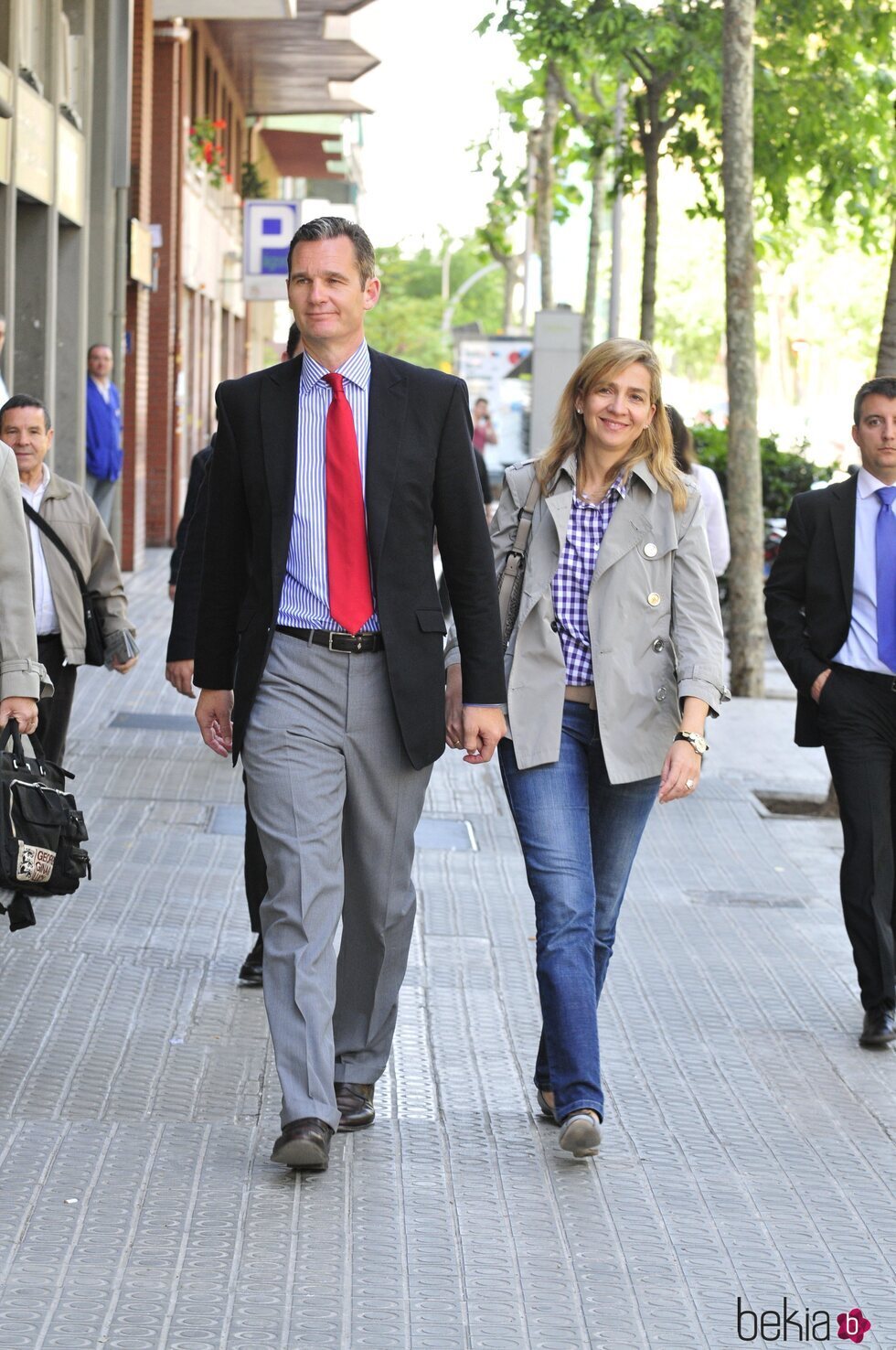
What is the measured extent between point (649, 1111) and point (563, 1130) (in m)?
0.68

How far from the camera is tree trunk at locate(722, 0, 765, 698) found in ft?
47.4

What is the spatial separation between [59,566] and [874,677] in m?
3.03

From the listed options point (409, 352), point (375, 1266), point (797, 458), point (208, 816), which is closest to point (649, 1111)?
point (375, 1266)

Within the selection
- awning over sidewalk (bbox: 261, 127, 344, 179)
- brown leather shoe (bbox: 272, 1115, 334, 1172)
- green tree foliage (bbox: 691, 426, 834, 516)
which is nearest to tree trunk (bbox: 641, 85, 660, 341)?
green tree foliage (bbox: 691, 426, 834, 516)

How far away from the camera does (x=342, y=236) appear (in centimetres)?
507

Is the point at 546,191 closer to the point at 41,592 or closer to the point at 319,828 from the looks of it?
the point at 41,592

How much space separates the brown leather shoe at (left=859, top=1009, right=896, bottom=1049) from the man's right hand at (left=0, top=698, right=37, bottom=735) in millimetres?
2792

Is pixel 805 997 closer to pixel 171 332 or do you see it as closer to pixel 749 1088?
pixel 749 1088

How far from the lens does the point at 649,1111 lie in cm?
580

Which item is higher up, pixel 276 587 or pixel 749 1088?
pixel 276 587

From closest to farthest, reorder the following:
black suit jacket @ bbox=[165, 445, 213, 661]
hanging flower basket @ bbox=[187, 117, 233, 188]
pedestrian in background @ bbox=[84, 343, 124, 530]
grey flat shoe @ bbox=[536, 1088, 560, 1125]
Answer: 1. grey flat shoe @ bbox=[536, 1088, 560, 1125]
2. black suit jacket @ bbox=[165, 445, 213, 661]
3. pedestrian in background @ bbox=[84, 343, 124, 530]
4. hanging flower basket @ bbox=[187, 117, 233, 188]

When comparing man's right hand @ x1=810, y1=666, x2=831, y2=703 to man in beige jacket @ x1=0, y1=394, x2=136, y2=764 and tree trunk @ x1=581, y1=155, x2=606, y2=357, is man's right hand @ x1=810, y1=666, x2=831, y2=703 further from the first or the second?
tree trunk @ x1=581, y1=155, x2=606, y2=357

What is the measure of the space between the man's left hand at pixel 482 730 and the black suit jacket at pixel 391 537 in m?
0.04

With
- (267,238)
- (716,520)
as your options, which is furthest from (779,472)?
(716,520)
